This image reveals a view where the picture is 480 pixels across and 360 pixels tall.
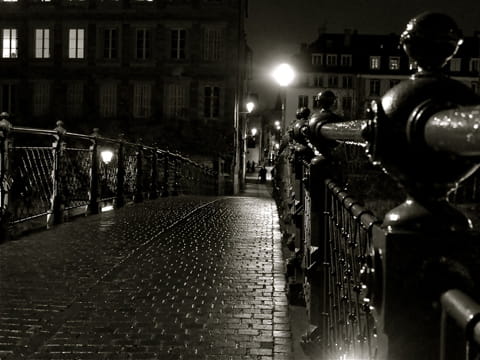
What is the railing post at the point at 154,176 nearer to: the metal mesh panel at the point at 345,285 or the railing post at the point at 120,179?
the railing post at the point at 120,179

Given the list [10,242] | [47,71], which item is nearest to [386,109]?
[10,242]

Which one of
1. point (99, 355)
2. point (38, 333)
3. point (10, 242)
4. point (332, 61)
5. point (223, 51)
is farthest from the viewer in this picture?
point (332, 61)

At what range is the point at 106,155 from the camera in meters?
12.9

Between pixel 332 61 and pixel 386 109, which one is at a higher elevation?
pixel 332 61

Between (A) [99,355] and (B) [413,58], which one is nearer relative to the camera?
(B) [413,58]

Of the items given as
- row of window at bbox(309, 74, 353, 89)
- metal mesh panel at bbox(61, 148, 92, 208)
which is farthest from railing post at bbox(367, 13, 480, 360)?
row of window at bbox(309, 74, 353, 89)

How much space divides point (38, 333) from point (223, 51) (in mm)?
34209

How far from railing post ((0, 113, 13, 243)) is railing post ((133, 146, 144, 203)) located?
674cm

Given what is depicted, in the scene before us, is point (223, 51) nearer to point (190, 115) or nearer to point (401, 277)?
point (190, 115)

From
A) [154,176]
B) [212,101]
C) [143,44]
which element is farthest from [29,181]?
[143,44]

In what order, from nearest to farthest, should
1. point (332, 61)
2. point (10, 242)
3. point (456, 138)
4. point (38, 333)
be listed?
1. point (456, 138)
2. point (38, 333)
3. point (10, 242)
4. point (332, 61)

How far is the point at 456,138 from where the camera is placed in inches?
42.8

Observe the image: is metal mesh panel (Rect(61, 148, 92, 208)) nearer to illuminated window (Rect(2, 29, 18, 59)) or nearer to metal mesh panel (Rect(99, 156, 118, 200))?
metal mesh panel (Rect(99, 156, 118, 200))

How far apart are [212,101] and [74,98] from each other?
9.07 m
